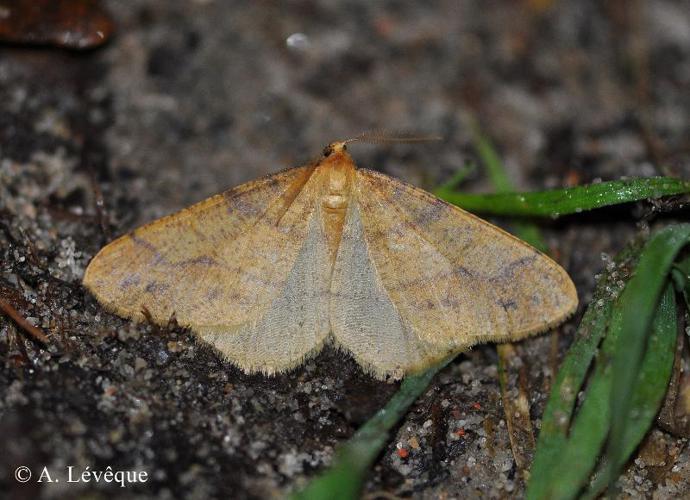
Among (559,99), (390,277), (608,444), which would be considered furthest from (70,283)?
(559,99)

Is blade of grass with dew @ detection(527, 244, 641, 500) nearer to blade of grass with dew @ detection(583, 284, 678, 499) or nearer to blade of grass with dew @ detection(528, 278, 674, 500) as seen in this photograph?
blade of grass with dew @ detection(528, 278, 674, 500)

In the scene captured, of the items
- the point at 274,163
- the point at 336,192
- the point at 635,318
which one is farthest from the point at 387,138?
the point at 635,318

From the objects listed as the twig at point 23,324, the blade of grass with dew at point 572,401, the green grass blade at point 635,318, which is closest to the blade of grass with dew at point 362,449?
the blade of grass with dew at point 572,401

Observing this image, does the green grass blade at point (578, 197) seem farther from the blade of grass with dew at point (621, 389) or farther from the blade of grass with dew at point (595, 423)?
the blade of grass with dew at point (595, 423)

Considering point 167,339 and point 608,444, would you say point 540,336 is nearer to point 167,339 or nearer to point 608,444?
point 608,444

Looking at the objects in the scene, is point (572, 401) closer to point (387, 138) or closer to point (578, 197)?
point (578, 197)
